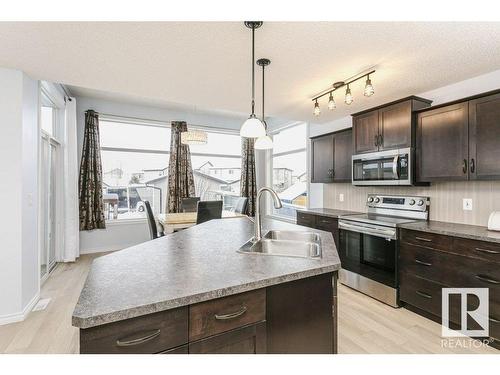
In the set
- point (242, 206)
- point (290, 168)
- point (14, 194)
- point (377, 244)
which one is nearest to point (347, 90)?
point (377, 244)

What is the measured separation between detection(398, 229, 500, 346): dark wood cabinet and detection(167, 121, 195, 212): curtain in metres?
3.92

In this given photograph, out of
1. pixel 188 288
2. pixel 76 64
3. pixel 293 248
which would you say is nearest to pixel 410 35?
pixel 293 248

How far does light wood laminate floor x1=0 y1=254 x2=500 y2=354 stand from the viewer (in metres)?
2.03

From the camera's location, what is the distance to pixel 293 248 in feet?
6.32

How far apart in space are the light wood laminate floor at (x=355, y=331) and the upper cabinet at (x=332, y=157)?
172 centimetres

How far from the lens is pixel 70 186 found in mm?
4227

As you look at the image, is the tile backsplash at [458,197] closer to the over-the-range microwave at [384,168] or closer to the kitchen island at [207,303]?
the over-the-range microwave at [384,168]

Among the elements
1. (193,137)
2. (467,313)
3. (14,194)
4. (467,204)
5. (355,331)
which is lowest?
(355,331)

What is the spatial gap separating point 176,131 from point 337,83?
3475 mm

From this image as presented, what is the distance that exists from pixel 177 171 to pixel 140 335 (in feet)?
14.6

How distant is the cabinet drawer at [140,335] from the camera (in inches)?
33.4

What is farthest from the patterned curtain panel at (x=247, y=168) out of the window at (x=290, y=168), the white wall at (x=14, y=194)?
the white wall at (x=14, y=194)

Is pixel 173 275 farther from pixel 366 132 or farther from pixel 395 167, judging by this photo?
pixel 366 132

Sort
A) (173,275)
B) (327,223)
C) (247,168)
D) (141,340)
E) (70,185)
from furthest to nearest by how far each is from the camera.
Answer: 1. (247,168)
2. (70,185)
3. (327,223)
4. (173,275)
5. (141,340)
